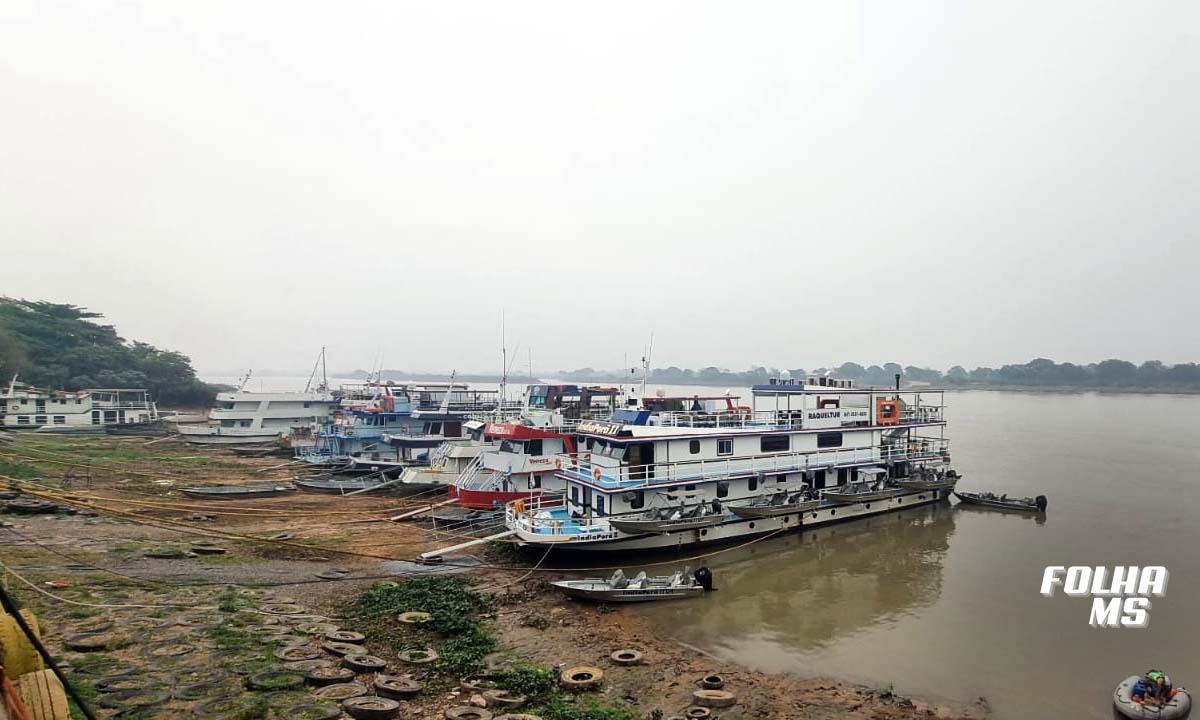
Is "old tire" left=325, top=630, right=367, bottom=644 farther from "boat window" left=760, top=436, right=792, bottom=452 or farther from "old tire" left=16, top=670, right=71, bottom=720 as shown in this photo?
"boat window" left=760, top=436, right=792, bottom=452

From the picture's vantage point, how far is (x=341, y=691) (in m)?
11.8

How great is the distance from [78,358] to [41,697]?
81.1m

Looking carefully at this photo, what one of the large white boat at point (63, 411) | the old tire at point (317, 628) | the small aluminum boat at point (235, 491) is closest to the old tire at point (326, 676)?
the old tire at point (317, 628)

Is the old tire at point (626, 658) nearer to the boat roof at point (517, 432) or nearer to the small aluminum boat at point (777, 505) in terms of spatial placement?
the small aluminum boat at point (777, 505)

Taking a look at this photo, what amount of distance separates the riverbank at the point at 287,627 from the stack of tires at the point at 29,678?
607cm

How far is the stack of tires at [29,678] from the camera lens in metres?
5.43

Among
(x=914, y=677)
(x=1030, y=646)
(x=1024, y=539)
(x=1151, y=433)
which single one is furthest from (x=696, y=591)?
(x=1151, y=433)

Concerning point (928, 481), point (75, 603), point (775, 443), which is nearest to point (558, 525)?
point (775, 443)

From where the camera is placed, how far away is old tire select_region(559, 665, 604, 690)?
42.7ft

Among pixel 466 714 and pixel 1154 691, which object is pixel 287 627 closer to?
pixel 466 714

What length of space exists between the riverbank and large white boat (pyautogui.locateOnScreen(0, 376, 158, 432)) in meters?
36.6

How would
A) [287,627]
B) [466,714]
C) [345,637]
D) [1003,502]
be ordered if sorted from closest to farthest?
[466,714] → [345,637] → [287,627] → [1003,502]

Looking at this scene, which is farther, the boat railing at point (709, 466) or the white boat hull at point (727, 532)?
the boat railing at point (709, 466)

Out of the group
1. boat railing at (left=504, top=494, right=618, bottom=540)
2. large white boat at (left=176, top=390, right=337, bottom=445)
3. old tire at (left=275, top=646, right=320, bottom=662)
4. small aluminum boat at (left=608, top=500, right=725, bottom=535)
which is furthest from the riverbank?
large white boat at (left=176, top=390, right=337, bottom=445)
